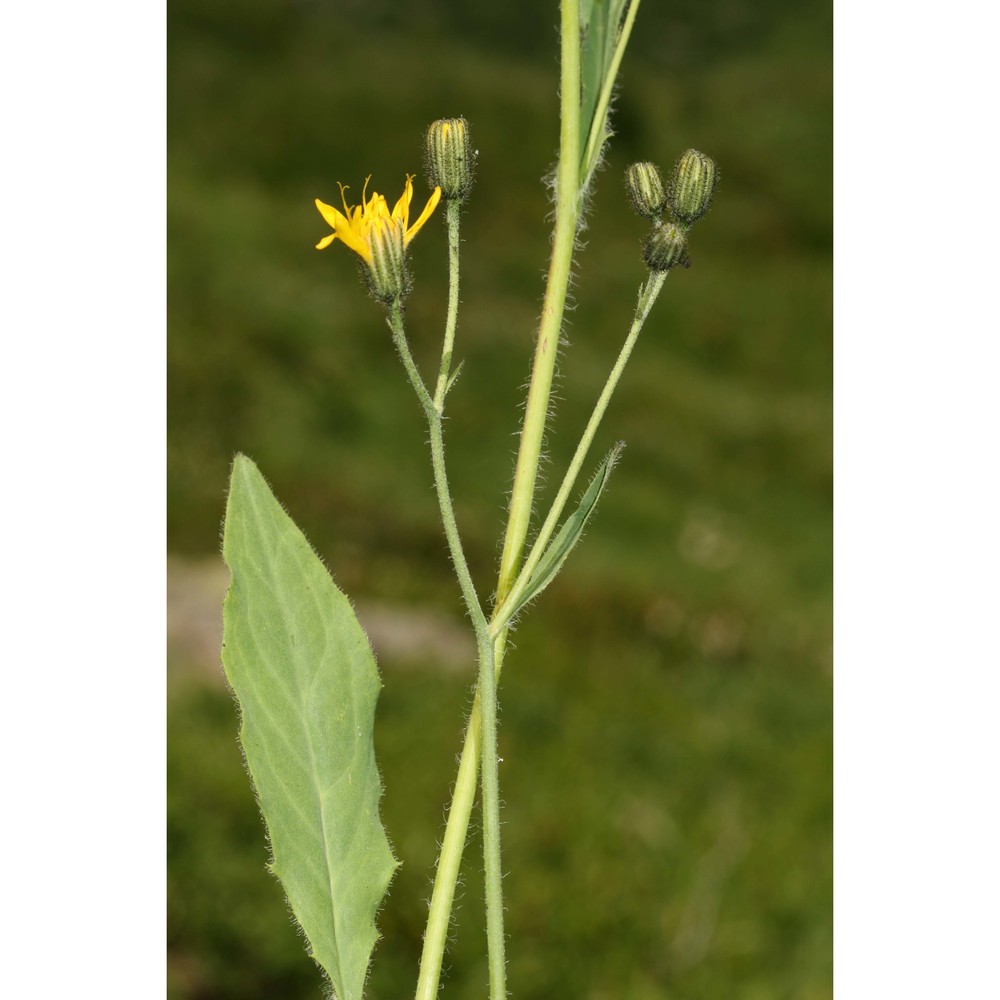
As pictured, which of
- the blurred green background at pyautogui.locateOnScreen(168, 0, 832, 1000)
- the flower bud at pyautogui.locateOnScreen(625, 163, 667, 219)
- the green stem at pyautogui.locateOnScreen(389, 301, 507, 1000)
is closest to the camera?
the green stem at pyautogui.locateOnScreen(389, 301, 507, 1000)

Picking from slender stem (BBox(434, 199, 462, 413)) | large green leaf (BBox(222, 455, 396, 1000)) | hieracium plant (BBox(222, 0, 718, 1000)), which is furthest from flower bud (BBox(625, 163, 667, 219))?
large green leaf (BBox(222, 455, 396, 1000))

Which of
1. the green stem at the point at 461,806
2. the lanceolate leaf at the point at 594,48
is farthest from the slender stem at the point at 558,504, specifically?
the lanceolate leaf at the point at 594,48

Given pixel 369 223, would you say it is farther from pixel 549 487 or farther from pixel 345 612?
pixel 549 487

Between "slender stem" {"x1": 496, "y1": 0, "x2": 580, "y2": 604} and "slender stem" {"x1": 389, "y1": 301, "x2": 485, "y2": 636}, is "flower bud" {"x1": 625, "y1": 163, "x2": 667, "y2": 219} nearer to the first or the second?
"slender stem" {"x1": 496, "y1": 0, "x2": 580, "y2": 604}

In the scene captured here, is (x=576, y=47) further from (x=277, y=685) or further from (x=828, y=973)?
(x=828, y=973)

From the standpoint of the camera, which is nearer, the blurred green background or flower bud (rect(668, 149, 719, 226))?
flower bud (rect(668, 149, 719, 226))

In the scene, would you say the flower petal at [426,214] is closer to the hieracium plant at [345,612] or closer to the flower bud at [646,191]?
the hieracium plant at [345,612]
